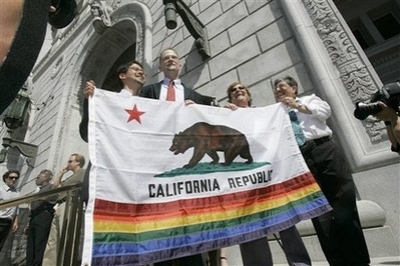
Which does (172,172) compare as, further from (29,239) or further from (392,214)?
(29,239)

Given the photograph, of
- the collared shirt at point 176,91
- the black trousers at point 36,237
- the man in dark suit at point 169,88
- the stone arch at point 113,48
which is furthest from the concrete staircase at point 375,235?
the stone arch at point 113,48

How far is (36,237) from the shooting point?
3.43 metres

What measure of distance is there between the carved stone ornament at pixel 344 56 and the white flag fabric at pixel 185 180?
137 centimetres

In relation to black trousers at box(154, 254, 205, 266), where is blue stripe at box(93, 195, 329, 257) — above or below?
above

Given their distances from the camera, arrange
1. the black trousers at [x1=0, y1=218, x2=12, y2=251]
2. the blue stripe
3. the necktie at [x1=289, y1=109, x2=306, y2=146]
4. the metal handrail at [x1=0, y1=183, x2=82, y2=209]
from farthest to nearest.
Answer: the black trousers at [x1=0, y1=218, x2=12, y2=251] → the necktie at [x1=289, y1=109, x2=306, y2=146] → the metal handrail at [x1=0, y1=183, x2=82, y2=209] → the blue stripe

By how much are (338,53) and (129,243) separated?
142 inches

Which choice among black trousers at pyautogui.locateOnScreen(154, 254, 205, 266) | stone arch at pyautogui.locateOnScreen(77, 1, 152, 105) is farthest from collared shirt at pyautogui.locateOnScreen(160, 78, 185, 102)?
stone arch at pyautogui.locateOnScreen(77, 1, 152, 105)

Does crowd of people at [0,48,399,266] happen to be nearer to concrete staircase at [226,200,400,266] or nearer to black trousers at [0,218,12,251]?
concrete staircase at [226,200,400,266]

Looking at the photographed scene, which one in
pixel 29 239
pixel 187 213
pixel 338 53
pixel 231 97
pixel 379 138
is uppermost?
pixel 338 53

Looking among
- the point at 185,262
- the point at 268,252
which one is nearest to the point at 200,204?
the point at 185,262

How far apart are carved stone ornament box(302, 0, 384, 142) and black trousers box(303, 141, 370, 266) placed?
125 centimetres

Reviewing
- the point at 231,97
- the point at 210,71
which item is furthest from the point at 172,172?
the point at 210,71

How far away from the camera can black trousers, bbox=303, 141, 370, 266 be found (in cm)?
203

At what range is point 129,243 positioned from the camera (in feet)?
5.46
